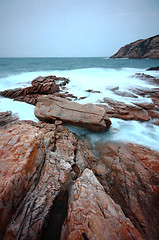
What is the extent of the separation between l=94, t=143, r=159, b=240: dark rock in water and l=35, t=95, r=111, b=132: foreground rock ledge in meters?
1.04

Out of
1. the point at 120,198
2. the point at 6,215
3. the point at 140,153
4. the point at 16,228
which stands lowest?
the point at 120,198

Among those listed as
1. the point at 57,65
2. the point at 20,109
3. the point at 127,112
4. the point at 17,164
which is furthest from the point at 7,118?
the point at 57,65

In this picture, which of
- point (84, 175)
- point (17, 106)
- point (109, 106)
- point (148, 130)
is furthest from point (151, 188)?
point (17, 106)

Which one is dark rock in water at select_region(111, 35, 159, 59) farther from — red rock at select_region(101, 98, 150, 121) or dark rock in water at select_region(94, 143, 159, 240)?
dark rock in water at select_region(94, 143, 159, 240)

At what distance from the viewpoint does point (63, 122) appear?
4.54 meters

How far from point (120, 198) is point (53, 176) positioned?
1633mm

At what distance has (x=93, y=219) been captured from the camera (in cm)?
170

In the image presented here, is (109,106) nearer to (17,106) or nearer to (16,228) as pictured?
(17,106)

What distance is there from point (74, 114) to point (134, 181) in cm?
291

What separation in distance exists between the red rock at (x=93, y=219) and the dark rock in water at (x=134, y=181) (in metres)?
0.65

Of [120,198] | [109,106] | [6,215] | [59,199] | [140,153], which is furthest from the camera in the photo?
[109,106]

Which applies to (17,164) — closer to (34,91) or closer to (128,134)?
(128,134)

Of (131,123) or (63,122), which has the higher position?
(63,122)

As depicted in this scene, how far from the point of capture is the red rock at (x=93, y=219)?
5.10 ft
